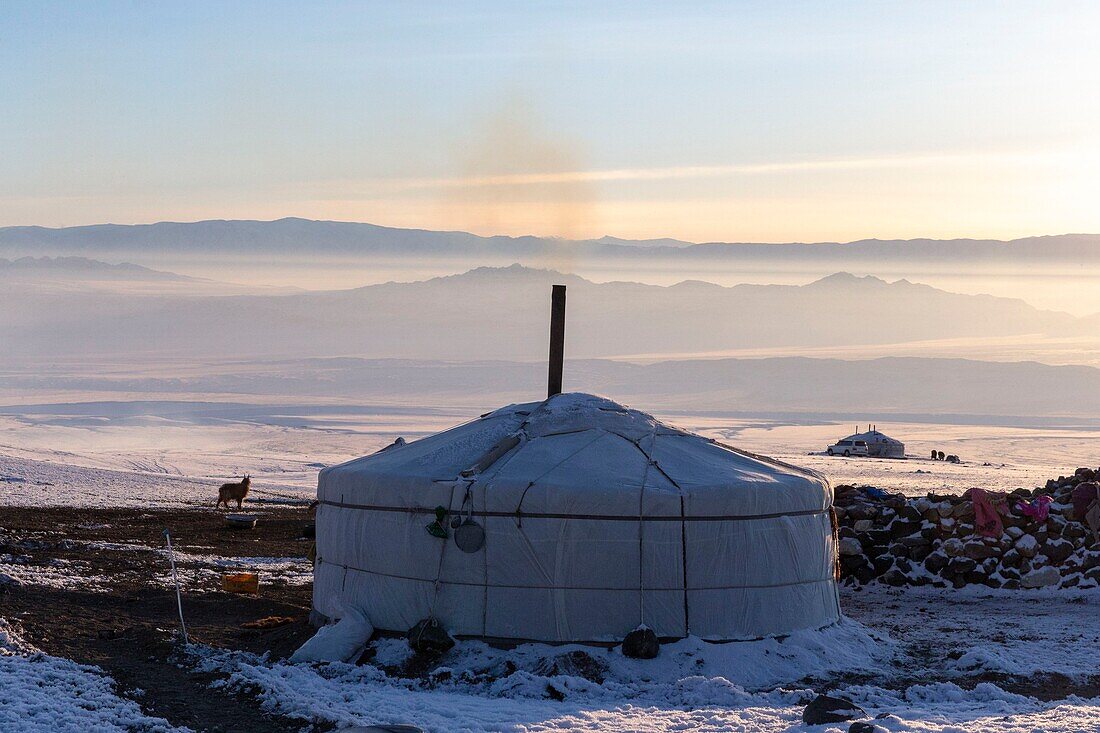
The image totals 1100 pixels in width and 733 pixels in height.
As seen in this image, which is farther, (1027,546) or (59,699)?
(1027,546)

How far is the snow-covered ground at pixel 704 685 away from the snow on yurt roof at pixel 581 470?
3.56 ft

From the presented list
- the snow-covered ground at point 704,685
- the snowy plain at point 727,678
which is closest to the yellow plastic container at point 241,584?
the snowy plain at point 727,678

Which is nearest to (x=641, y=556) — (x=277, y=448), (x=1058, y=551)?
(x=1058, y=551)

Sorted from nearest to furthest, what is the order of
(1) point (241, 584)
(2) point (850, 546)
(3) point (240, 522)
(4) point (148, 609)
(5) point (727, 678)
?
(5) point (727, 678) < (4) point (148, 609) < (1) point (241, 584) < (2) point (850, 546) < (3) point (240, 522)

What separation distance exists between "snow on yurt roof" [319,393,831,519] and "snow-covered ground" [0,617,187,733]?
2.65 metres

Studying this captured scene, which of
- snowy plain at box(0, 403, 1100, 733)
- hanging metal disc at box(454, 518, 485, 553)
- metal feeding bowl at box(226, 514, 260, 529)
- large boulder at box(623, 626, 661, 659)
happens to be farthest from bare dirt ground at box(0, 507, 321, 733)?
large boulder at box(623, 626, 661, 659)

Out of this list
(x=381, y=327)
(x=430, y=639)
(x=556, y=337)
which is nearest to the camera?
(x=430, y=639)

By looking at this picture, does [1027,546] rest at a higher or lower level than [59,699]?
higher

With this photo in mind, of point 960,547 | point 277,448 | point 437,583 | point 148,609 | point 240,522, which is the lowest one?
point 277,448

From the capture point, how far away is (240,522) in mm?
21266

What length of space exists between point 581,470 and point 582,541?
0.60m

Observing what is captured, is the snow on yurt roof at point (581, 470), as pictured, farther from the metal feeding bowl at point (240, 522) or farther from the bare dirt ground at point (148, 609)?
the metal feeding bowl at point (240, 522)

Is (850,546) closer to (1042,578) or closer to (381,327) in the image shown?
(1042,578)

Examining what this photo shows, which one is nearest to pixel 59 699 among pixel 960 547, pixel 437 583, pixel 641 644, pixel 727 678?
pixel 437 583
